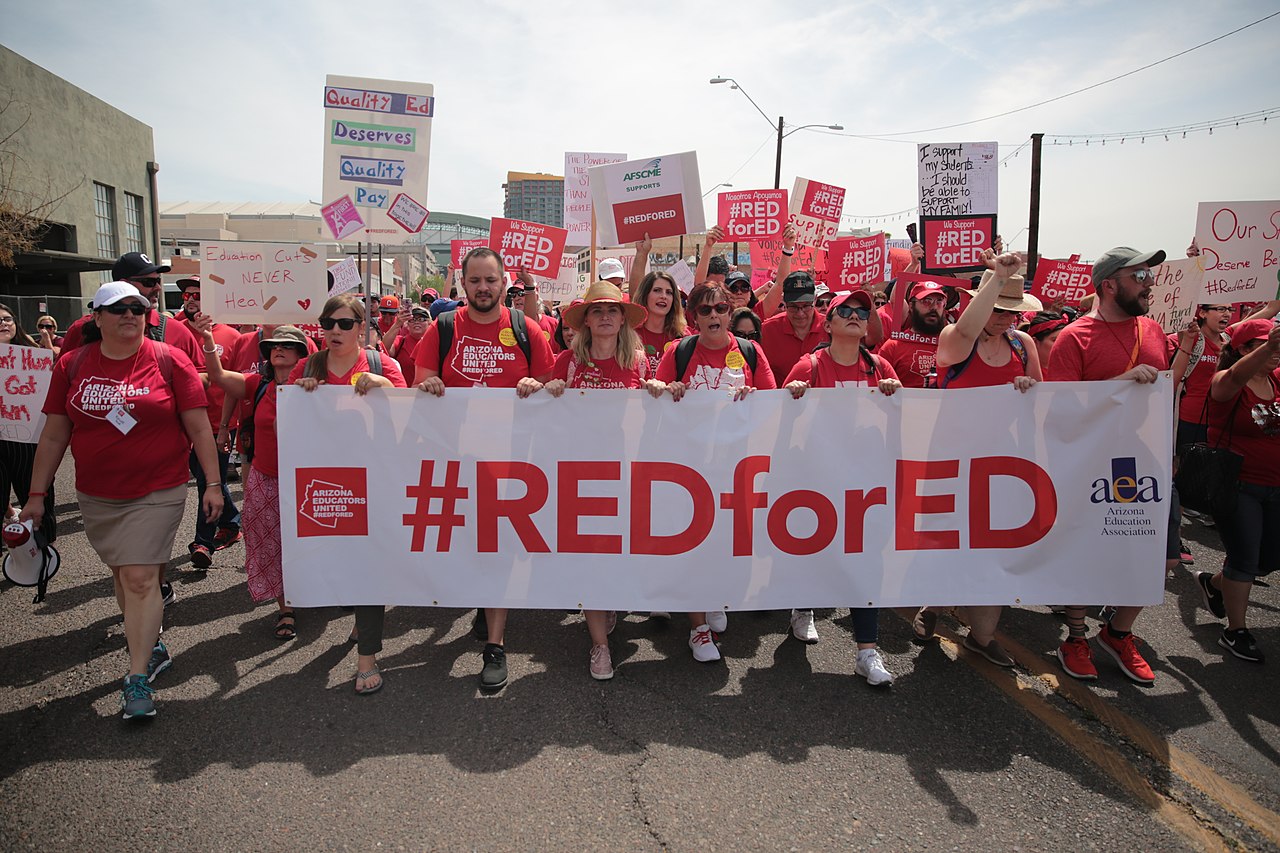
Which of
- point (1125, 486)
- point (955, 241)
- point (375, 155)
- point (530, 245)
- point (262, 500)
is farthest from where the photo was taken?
point (530, 245)

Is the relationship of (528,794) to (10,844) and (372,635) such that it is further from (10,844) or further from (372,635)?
(10,844)

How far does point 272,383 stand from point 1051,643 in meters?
4.94

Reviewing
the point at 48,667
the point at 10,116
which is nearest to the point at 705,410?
the point at 48,667

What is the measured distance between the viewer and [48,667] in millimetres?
3859

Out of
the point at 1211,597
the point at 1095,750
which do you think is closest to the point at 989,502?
the point at 1095,750

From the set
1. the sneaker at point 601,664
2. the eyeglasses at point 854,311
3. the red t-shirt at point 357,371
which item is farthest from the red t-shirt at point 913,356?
the red t-shirt at point 357,371

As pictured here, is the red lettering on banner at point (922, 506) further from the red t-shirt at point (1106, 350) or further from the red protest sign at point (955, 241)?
the red protest sign at point (955, 241)

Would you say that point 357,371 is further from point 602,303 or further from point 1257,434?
point 1257,434

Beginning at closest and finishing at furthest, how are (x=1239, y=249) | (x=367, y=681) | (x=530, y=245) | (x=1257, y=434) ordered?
(x=367, y=681), (x=1257, y=434), (x=1239, y=249), (x=530, y=245)

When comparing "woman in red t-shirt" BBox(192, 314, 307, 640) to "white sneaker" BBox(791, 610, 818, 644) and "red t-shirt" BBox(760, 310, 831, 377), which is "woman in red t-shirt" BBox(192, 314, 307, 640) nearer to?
"white sneaker" BBox(791, 610, 818, 644)

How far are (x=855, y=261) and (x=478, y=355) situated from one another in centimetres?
697

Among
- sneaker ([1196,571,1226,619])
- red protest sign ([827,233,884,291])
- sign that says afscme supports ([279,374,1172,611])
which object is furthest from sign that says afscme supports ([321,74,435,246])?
sneaker ([1196,571,1226,619])

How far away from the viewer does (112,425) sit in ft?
11.3

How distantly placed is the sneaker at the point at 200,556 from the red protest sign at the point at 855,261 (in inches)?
308
